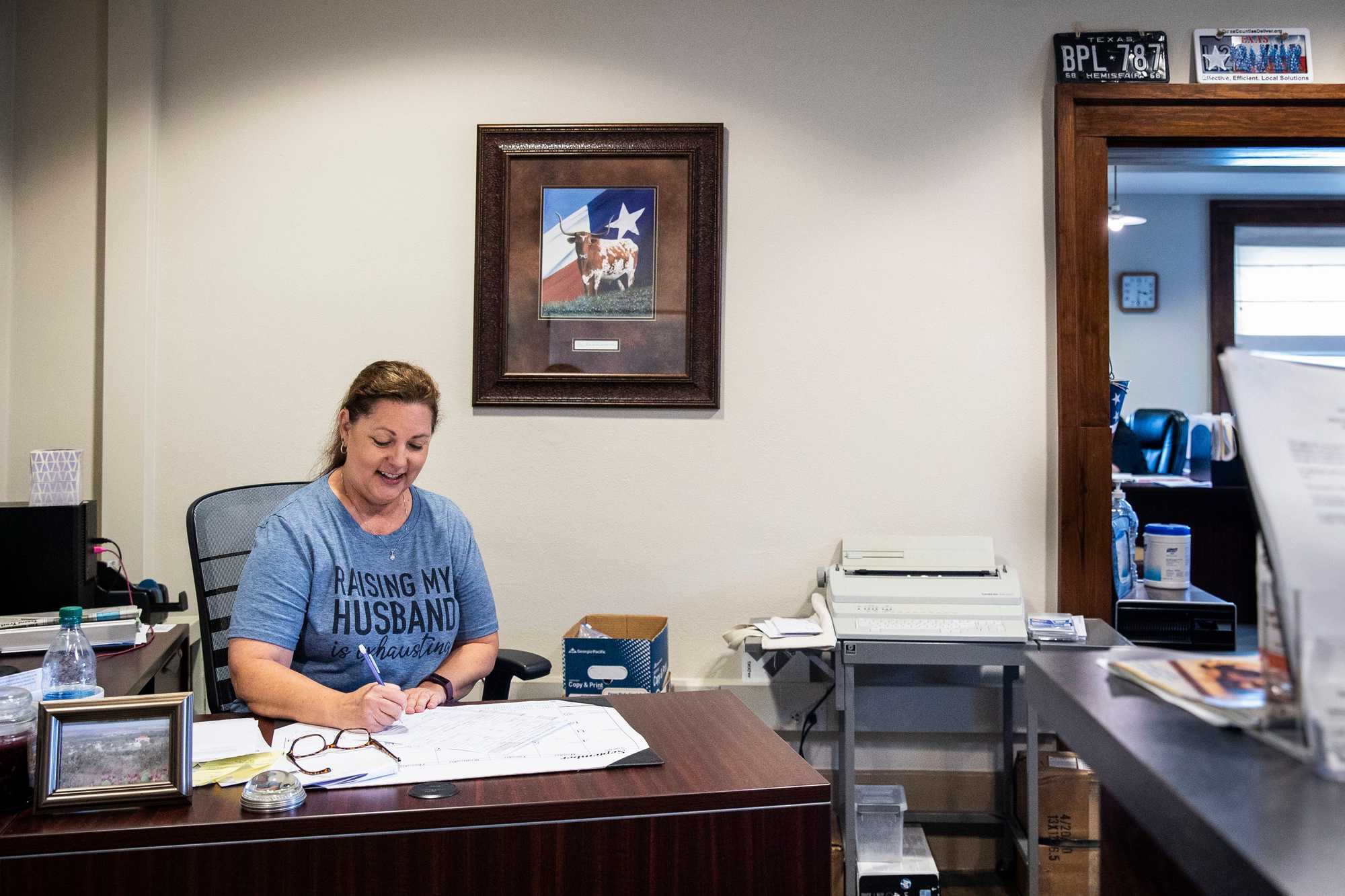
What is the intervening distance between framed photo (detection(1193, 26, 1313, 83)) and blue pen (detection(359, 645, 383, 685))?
280 centimetres

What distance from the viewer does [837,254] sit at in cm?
305

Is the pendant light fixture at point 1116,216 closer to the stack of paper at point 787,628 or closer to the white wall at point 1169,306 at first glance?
the white wall at point 1169,306

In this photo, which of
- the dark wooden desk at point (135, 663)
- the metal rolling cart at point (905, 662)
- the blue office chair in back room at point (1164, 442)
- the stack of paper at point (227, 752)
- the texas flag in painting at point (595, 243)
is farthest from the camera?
the blue office chair in back room at point (1164, 442)

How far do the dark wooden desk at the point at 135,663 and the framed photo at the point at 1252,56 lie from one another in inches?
126

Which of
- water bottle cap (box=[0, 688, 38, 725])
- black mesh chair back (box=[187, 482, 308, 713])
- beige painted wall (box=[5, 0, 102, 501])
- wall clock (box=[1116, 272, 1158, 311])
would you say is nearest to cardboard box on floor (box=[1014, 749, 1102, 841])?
black mesh chair back (box=[187, 482, 308, 713])

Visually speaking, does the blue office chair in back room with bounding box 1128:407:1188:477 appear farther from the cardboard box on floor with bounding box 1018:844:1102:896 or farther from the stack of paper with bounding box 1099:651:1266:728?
the stack of paper with bounding box 1099:651:1266:728

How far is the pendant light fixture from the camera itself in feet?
19.4

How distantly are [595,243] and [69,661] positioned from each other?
1.93m

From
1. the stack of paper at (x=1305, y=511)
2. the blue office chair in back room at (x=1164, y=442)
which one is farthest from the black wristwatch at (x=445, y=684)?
the blue office chair in back room at (x=1164, y=442)

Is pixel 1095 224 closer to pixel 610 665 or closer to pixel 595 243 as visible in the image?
pixel 595 243

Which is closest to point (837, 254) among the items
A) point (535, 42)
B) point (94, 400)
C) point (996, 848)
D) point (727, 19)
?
point (727, 19)

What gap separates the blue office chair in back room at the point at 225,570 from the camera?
2.05 metres

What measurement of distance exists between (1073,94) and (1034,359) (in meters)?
0.78

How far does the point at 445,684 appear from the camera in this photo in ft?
6.33
